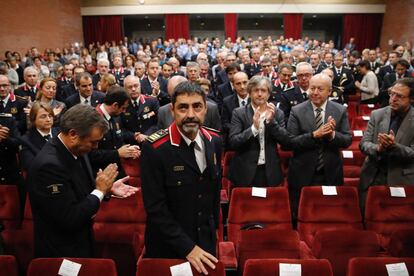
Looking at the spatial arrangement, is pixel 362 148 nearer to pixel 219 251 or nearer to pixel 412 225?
pixel 412 225

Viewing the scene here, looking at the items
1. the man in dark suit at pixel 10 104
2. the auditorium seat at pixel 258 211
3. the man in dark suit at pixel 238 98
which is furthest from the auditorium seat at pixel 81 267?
the man in dark suit at pixel 10 104

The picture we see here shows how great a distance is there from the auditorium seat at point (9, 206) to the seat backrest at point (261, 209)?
1.78 m

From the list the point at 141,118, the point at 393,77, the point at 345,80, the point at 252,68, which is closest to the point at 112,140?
the point at 141,118

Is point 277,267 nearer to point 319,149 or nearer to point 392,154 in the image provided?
point 319,149

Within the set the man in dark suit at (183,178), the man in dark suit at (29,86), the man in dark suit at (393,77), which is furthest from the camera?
the man in dark suit at (393,77)

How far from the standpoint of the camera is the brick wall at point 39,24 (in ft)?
35.7

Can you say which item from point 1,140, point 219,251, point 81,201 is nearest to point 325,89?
point 219,251

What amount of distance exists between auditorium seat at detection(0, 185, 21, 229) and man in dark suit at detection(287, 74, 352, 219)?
236 cm

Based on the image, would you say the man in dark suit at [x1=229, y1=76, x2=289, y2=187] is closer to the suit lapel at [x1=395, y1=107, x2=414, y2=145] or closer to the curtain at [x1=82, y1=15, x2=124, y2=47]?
the suit lapel at [x1=395, y1=107, x2=414, y2=145]

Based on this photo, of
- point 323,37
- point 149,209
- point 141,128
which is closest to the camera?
point 149,209

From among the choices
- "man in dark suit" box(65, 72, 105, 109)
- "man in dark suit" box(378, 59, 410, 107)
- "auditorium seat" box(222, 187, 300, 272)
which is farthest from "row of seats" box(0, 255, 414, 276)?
"man in dark suit" box(378, 59, 410, 107)

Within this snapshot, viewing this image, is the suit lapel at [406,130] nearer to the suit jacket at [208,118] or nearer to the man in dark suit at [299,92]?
the man in dark suit at [299,92]

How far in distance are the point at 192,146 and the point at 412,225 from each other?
2.09 meters

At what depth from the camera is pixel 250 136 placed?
2.95m
